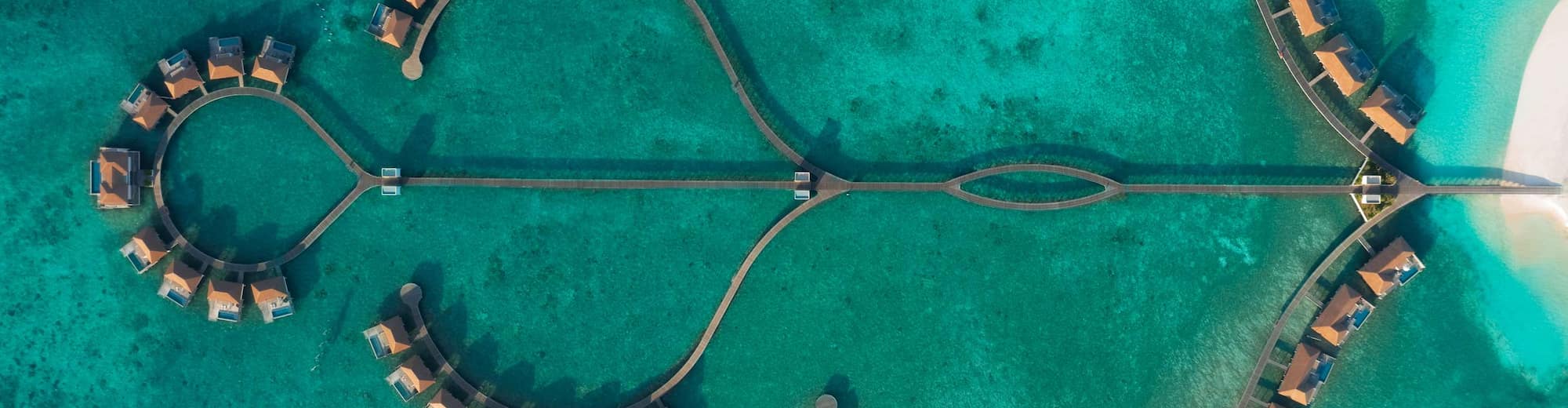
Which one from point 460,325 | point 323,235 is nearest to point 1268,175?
point 460,325

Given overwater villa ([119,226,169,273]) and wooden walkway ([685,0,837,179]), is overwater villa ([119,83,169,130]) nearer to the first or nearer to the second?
overwater villa ([119,226,169,273])

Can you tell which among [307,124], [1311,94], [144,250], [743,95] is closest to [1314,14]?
[1311,94]

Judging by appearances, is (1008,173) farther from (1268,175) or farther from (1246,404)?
(1246,404)

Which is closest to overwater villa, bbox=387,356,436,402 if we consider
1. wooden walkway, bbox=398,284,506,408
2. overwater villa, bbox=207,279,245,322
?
wooden walkway, bbox=398,284,506,408

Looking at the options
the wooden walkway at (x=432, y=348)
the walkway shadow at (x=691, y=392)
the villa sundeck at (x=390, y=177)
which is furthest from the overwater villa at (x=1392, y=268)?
the villa sundeck at (x=390, y=177)

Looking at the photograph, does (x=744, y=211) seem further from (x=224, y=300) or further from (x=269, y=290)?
(x=224, y=300)

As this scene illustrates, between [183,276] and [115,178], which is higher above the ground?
[115,178]

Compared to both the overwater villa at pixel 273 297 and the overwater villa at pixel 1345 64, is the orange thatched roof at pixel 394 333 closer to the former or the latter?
the overwater villa at pixel 273 297
